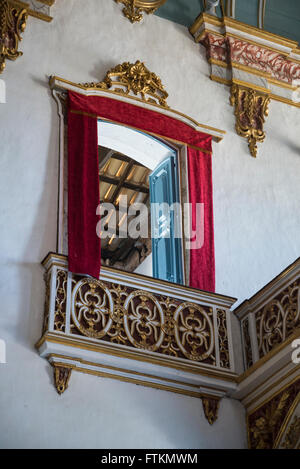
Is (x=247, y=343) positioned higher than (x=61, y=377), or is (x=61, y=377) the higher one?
(x=247, y=343)

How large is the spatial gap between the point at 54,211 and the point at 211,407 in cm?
239

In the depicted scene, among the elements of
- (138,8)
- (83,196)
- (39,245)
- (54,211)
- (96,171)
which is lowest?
(39,245)

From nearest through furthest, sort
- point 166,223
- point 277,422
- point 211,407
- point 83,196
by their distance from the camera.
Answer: point 277,422 < point 211,407 < point 83,196 < point 166,223

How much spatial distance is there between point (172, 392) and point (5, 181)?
2.56m

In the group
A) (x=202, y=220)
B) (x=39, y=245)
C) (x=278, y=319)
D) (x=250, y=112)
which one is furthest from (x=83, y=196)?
(x=250, y=112)

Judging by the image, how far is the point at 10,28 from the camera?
937cm

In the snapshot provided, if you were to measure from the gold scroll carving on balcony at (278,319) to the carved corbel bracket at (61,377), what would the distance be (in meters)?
1.85

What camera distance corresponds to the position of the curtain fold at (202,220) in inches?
354

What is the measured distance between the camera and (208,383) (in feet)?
26.8

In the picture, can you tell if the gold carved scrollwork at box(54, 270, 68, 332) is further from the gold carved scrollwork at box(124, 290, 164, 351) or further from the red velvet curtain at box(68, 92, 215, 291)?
the gold carved scrollwork at box(124, 290, 164, 351)

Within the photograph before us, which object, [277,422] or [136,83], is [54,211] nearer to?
[136,83]
